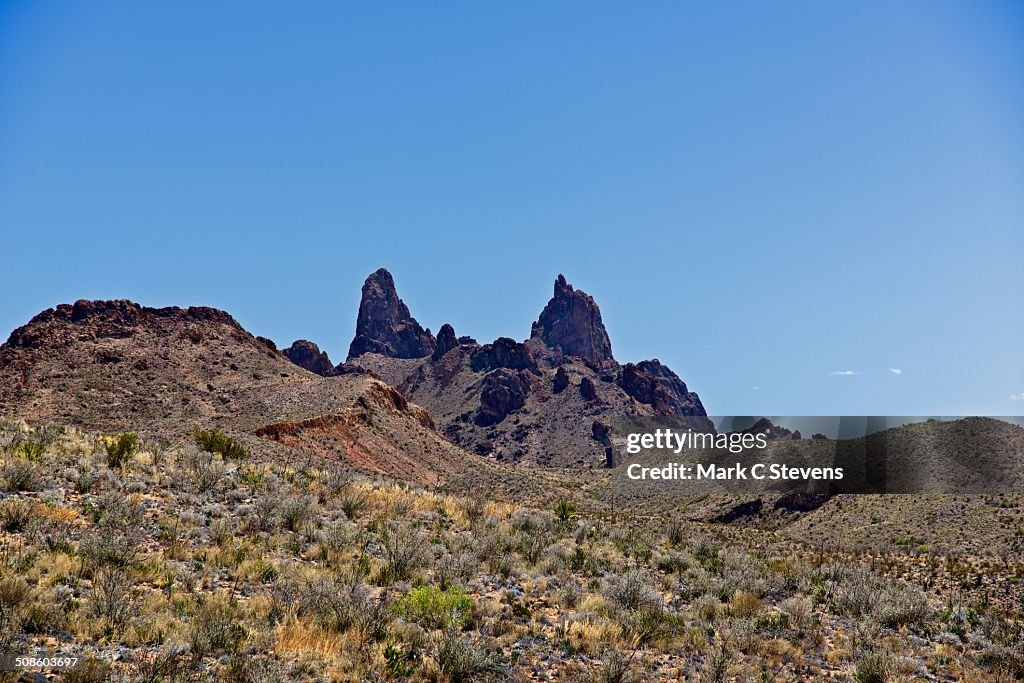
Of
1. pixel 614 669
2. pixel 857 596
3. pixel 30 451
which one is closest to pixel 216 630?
pixel 614 669

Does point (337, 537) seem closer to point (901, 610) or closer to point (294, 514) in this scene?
point (294, 514)

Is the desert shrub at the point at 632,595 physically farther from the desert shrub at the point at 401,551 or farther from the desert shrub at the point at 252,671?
the desert shrub at the point at 252,671

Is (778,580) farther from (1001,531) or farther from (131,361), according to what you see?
(131,361)

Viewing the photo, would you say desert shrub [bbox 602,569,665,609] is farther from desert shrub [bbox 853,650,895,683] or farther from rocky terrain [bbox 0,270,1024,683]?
desert shrub [bbox 853,650,895,683]

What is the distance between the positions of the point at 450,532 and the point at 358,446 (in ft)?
144

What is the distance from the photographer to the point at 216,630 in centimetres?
765

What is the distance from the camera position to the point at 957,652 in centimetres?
1062

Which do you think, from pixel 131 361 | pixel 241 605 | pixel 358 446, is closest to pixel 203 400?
pixel 131 361

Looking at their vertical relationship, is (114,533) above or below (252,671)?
above

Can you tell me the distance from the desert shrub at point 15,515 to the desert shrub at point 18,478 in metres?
1.31

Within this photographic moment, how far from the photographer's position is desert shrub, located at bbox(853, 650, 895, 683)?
913 cm

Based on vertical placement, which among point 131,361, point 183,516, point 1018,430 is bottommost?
point 183,516

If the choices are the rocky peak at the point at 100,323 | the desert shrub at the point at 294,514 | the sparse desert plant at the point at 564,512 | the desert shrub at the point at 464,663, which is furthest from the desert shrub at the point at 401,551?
the rocky peak at the point at 100,323

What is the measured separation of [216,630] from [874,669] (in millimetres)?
9993
